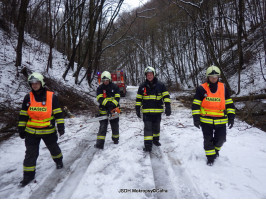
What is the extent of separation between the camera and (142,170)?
3.28m

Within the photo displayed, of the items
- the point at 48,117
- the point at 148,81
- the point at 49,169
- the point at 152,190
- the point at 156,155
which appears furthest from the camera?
the point at 148,81

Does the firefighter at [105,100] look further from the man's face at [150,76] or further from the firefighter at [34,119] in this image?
the firefighter at [34,119]

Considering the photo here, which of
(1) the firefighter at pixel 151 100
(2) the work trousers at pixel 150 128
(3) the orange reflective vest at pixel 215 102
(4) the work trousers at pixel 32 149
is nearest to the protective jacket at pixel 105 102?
(1) the firefighter at pixel 151 100

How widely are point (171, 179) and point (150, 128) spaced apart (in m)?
1.39

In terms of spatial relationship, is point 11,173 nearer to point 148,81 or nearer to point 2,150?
point 2,150

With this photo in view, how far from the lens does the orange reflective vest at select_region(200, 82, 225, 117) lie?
10.8 feet

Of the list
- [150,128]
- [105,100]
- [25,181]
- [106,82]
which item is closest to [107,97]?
[105,100]

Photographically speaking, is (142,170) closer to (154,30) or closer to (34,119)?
(34,119)

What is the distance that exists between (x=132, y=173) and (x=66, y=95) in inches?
298

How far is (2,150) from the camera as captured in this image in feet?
13.6

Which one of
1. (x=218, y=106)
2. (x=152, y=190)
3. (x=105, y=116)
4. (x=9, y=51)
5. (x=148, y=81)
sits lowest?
(x=152, y=190)

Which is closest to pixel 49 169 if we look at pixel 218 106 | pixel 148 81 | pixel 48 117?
pixel 48 117

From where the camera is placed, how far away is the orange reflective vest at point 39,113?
3047mm

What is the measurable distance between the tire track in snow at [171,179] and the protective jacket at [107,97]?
5.44 ft
